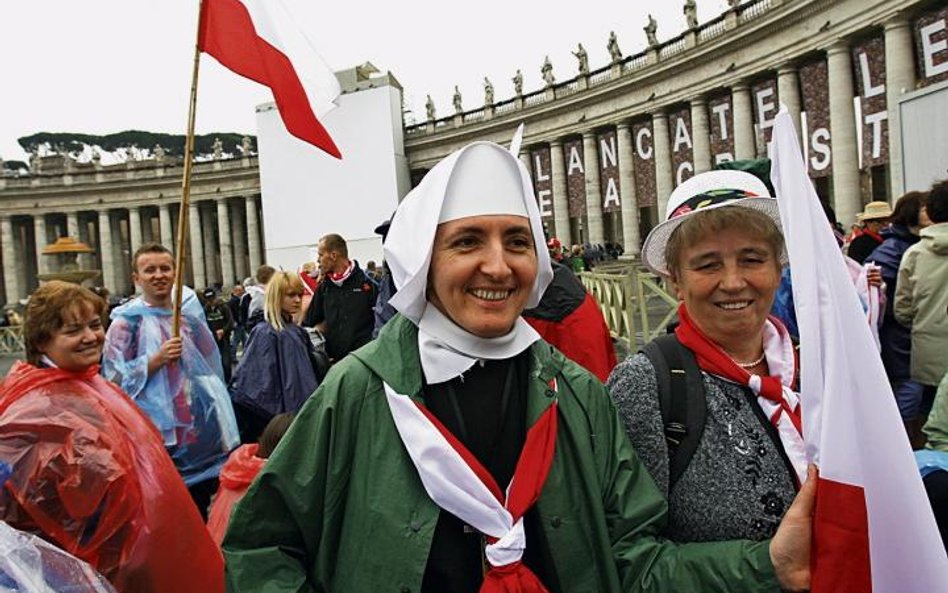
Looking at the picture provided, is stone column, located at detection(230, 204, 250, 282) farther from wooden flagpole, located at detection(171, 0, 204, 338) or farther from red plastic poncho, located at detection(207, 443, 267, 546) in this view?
red plastic poncho, located at detection(207, 443, 267, 546)

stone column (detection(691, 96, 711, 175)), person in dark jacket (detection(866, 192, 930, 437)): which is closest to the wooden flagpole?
person in dark jacket (detection(866, 192, 930, 437))

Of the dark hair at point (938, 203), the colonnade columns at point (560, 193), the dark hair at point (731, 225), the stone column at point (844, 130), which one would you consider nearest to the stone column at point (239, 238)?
the colonnade columns at point (560, 193)

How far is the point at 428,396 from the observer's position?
2.06 meters

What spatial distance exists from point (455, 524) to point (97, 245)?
2830 inches

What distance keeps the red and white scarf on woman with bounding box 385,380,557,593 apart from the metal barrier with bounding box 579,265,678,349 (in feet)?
30.5

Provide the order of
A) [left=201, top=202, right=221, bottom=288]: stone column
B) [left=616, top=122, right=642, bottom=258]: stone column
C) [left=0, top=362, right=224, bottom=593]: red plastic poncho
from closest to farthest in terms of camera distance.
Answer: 1. [left=0, top=362, right=224, bottom=593]: red plastic poncho
2. [left=616, top=122, right=642, bottom=258]: stone column
3. [left=201, top=202, right=221, bottom=288]: stone column

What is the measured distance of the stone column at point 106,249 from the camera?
55406 millimetres

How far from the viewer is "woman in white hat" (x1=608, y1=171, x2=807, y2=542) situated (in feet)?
6.69

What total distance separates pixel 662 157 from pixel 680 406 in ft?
104

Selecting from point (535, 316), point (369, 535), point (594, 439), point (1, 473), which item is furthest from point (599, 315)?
point (1, 473)

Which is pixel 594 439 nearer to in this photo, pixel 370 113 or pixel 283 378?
pixel 283 378

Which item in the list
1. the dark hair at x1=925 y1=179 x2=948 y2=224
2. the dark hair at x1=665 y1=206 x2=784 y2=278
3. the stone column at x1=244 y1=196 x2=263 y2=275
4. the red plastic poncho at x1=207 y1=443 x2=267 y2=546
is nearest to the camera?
the dark hair at x1=665 y1=206 x2=784 y2=278

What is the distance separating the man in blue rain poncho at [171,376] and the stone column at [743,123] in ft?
86.5

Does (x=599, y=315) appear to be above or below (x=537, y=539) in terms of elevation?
above
